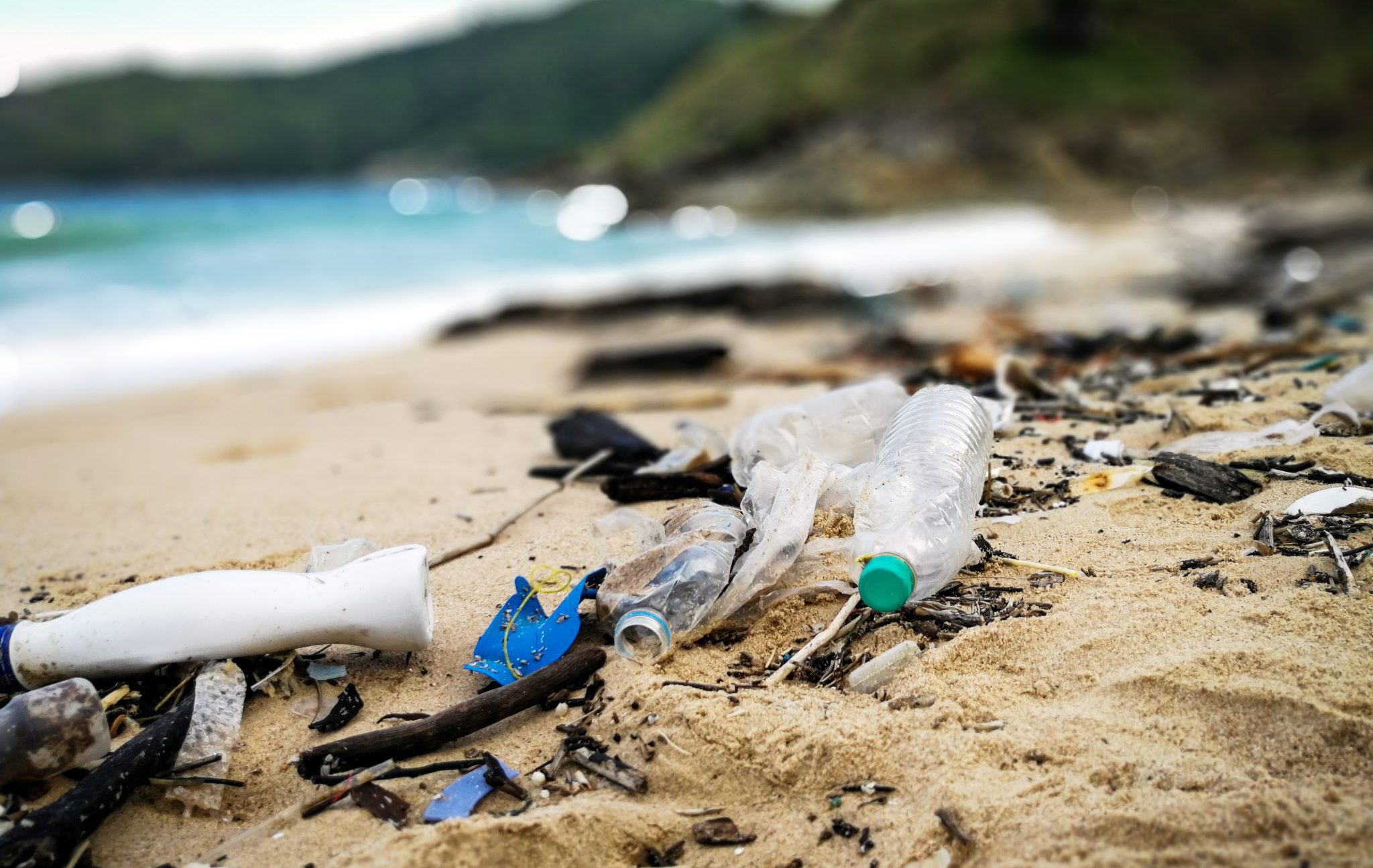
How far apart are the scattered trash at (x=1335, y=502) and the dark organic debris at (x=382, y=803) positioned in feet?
7.44

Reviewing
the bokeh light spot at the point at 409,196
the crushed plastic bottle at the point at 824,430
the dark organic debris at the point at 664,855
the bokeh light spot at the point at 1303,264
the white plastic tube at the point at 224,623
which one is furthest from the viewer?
the bokeh light spot at the point at 409,196

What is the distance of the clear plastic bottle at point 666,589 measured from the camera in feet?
6.75

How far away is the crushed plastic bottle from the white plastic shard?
4.89ft

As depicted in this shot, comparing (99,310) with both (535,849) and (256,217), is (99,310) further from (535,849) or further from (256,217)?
(256,217)

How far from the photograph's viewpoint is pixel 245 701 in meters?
2.04

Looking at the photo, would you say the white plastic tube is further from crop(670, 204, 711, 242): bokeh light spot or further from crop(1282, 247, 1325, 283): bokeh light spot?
crop(670, 204, 711, 242): bokeh light spot

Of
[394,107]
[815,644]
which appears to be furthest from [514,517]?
[394,107]

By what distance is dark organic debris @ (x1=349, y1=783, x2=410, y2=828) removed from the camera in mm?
1681

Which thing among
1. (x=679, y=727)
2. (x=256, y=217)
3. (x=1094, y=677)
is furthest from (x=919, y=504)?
(x=256, y=217)

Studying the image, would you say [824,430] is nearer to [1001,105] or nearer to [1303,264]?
[1303,264]

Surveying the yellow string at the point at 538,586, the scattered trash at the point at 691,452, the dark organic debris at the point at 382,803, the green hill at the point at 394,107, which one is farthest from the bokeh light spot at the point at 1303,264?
the green hill at the point at 394,107

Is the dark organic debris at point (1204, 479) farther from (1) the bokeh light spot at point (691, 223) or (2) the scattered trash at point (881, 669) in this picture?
(1) the bokeh light spot at point (691, 223)

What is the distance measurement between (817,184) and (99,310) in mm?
21658

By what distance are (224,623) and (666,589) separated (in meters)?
1.02
